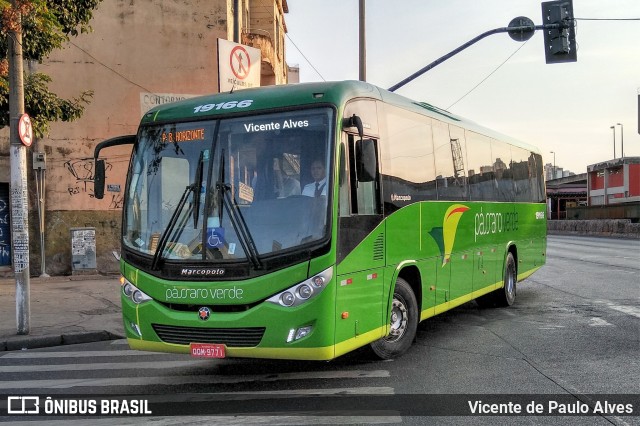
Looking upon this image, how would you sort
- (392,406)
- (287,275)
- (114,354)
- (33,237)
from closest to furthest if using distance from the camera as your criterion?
(392,406) < (287,275) < (114,354) < (33,237)

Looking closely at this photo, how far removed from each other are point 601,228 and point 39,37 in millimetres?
43022

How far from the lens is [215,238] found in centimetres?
648

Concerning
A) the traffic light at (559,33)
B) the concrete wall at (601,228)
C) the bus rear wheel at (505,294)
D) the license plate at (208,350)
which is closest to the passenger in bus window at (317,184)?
the license plate at (208,350)

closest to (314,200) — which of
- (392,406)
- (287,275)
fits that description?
(287,275)

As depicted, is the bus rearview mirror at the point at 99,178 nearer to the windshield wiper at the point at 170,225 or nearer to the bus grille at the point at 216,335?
the windshield wiper at the point at 170,225

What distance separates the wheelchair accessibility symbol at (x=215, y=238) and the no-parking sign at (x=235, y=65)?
25.2 feet

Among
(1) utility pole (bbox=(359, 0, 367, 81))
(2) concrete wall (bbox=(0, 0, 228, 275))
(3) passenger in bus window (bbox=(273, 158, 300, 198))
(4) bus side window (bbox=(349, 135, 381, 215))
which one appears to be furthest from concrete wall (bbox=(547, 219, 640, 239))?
(3) passenger in bus window (bbox=(273, 158, 300, 198))

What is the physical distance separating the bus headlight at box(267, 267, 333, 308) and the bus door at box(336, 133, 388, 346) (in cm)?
26

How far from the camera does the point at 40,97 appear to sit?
1230 centimetres

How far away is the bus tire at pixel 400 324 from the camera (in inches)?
304

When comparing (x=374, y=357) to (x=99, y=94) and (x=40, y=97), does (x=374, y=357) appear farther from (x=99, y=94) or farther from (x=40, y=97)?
(x=99, y=94)

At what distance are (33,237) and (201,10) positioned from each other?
7.89 meters

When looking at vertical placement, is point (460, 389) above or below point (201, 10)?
below

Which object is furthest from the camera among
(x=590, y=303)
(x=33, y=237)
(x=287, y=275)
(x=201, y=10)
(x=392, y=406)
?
(x=201, y=10)
